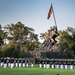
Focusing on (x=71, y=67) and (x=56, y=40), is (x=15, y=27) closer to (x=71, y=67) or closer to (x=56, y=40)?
(x=56, y=40)

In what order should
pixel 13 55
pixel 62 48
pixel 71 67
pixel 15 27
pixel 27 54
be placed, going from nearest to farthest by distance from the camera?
pixel 71 67
pixel 62 48
pixel 13 55
pixel 27 54
pixel 15 27

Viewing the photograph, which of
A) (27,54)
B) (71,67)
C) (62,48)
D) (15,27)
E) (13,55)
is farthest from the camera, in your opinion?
(15,27)

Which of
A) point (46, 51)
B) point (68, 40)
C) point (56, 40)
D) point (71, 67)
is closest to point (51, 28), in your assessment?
point (56, 40)

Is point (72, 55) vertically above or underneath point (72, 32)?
underneath

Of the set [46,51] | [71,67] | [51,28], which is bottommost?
[71,67]

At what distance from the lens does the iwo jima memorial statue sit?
62.6 metres

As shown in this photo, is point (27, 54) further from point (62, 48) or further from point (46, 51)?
point (62, 48)

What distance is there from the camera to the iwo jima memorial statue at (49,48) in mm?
62562

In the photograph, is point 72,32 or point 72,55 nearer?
point 72,32

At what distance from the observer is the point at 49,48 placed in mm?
65625

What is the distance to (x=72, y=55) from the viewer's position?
208ft

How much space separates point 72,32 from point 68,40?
279 cm

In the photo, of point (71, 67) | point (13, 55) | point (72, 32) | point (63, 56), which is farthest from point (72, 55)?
point (71, 67)

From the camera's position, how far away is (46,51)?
63.4 metres
